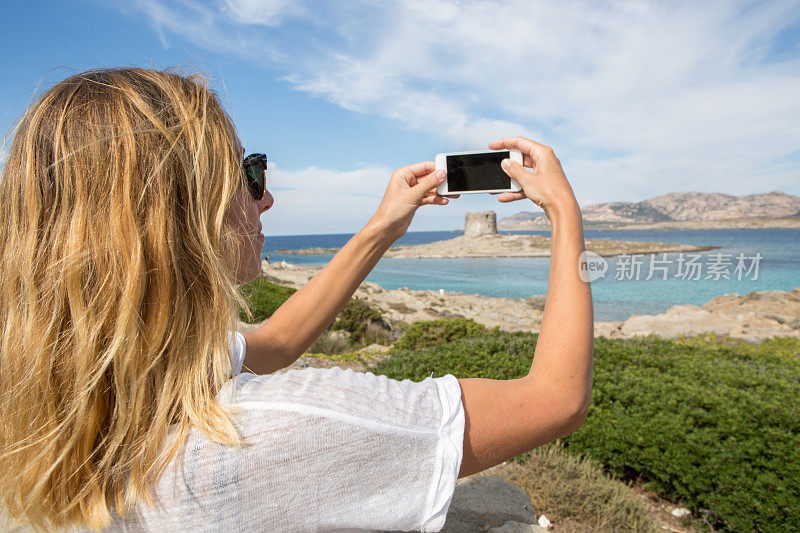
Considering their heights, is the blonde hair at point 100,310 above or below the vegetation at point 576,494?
above

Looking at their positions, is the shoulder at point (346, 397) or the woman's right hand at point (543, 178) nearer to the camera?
the shoulder at point (346, 397)

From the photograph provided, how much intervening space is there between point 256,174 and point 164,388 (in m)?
0.78

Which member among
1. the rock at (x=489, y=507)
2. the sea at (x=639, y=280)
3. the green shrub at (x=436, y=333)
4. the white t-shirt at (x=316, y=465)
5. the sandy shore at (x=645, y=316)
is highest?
the white t-shirt at (x=316, y=465)

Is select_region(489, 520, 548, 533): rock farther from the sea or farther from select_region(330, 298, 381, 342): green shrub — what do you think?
the sea

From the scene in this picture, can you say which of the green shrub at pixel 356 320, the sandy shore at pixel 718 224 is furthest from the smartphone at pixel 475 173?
the sandy shore at pixel 718 224

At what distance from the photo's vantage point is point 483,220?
205 ft

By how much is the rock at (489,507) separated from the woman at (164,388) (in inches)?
87.6

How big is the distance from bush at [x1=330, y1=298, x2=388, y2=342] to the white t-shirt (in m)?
10.8

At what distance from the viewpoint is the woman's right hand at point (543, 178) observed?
4.35ft

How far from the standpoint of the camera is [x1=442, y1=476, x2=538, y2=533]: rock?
118 inches

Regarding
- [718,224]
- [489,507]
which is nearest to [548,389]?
[489,507]

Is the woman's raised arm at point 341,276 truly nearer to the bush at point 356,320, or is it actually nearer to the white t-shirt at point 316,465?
the white t-shirt at point 316,465

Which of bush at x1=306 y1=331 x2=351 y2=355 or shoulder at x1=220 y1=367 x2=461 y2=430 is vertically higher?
shoulder at x1=220 y1=367 x2=461 y2=430

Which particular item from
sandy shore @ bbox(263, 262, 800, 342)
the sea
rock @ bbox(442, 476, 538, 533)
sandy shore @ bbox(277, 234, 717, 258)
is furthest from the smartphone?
sandy shore @ bbox(277, 234, 717, 258)
